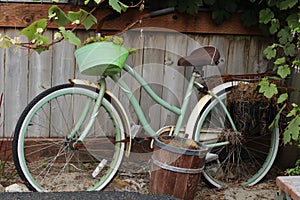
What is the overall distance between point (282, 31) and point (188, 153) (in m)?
1.21

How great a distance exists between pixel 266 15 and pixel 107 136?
153 cm

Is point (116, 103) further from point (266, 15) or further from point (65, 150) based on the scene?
point (266, 15)

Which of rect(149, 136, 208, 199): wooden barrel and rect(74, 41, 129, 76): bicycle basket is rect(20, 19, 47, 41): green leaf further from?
rect(149, 136, 208, 199): wooden barrel

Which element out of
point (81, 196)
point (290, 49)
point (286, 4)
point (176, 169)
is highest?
point (286, 4)

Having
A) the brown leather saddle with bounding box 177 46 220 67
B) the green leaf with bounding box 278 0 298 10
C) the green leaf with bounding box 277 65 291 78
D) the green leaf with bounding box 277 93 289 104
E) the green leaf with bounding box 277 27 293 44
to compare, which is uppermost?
the green leaf with bounding box 278 0 298 10

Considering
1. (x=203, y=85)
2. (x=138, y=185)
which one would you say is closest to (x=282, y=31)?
(x=203, y=85)

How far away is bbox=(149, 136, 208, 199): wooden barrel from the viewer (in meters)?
2.82

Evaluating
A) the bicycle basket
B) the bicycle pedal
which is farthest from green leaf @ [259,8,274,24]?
the bicycle basket

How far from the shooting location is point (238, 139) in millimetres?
3244

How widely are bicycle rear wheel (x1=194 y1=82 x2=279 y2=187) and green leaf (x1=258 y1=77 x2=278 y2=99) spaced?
15 cm

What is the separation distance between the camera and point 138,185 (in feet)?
10.7

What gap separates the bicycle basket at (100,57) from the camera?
105 inches

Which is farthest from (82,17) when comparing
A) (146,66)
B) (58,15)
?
(146,66)

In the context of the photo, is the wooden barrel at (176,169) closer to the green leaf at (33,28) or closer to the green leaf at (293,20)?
the green leaf at (33,28)
